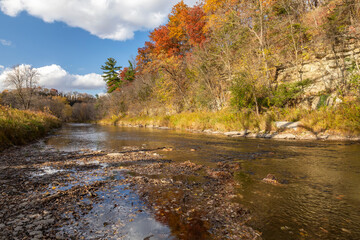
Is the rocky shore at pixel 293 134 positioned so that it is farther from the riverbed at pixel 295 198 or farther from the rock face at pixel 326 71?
the riverbed at pixel 295 198

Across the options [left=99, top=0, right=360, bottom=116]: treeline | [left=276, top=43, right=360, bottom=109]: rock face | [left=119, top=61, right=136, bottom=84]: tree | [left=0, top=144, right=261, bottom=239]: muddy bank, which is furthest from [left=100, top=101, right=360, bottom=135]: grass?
[left=119, top=61, right=136, bottom=84]: tree

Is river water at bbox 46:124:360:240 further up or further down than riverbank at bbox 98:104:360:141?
further down

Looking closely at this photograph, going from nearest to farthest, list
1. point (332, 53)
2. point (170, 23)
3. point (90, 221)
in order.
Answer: point (90, 221) → point (332, 53) → point (170, 23)

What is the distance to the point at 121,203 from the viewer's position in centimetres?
380

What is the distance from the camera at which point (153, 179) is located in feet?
17.0

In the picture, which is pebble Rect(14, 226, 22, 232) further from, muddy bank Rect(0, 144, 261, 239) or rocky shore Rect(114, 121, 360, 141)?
rocky shore Rect(114, 121, 360, 141)

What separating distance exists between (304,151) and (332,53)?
12.6m

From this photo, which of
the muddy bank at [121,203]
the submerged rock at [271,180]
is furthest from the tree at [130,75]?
the submerged rock at [271,180]

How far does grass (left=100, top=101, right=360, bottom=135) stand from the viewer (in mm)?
11258

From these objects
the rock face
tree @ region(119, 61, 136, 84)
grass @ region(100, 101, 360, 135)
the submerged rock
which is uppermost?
tree @ region(119, 61, 136, 84)

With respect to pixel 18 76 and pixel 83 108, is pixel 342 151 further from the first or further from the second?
pixel 83 108

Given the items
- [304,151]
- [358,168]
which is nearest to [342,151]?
[304,151]

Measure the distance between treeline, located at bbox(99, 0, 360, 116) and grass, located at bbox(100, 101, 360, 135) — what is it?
77 centimetres

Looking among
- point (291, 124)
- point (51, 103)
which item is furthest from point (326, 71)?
point (51, 103)
